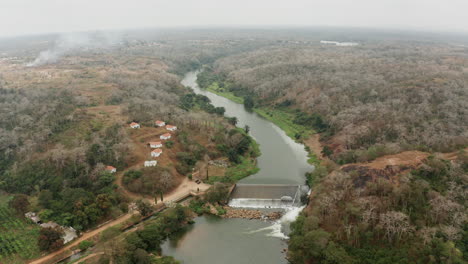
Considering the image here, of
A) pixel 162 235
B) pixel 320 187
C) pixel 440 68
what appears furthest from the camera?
pixel 440 68

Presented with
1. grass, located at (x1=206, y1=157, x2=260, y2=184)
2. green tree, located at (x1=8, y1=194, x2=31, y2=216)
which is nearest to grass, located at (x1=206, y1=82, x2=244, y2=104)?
grass, located at (x1=206, y1=157, x2=260, y2=184)

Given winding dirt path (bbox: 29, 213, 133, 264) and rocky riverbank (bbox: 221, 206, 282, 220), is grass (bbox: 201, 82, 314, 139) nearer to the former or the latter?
rocky riverbank (bbox: 221, 206, 282, 220)

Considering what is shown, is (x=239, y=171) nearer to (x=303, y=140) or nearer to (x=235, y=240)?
(x=235, y=240)

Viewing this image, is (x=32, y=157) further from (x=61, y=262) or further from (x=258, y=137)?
(x=258, y=137)

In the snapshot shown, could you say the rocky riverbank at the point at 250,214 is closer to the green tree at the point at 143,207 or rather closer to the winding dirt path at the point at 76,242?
the green tree at the point at 143,207

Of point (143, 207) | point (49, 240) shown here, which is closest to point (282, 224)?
point (143, 207)

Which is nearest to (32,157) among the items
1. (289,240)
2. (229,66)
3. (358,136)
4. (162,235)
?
(162,235)
